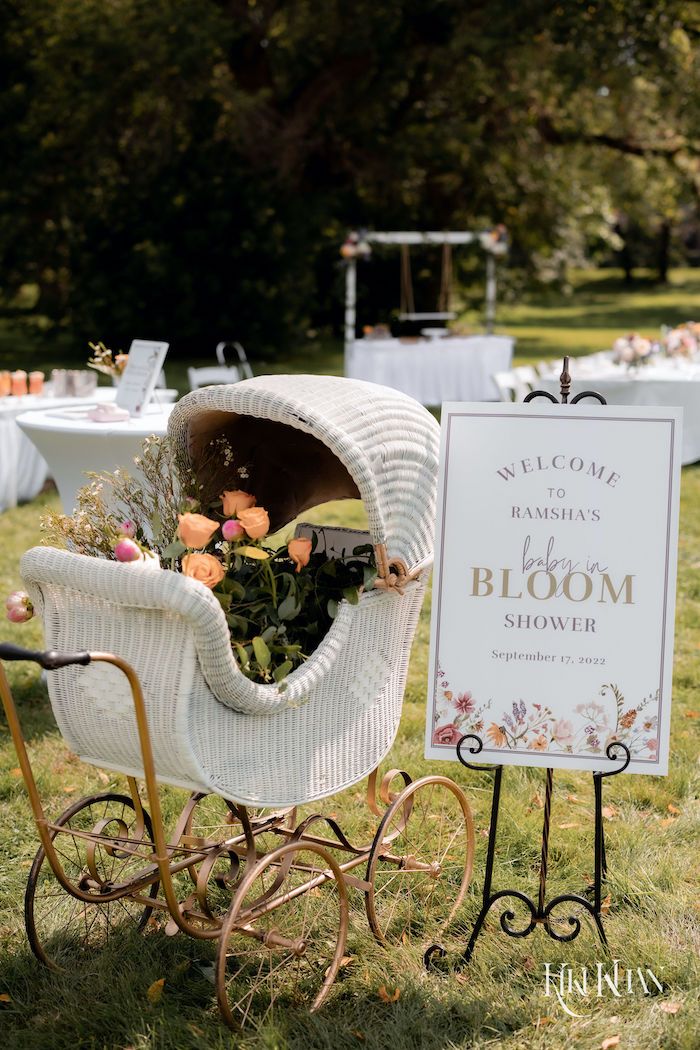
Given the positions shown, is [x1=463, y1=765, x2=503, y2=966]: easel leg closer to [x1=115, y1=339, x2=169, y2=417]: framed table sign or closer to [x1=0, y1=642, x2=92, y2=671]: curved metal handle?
[x1=0, y1=642, x2=92, y2=671]: curved metal handle

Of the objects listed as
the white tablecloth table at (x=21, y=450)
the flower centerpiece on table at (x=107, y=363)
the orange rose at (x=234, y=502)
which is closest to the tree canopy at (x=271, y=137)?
the white tablecloth table at (x=21, y=450)

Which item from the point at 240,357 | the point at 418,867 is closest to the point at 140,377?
the point at 418,867

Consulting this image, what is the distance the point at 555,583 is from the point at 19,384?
5.79 m

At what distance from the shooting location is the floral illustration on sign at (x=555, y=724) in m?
2.50

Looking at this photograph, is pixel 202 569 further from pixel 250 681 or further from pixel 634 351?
pixel 634 351

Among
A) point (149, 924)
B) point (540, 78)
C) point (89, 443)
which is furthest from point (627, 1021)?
point (540, 78)

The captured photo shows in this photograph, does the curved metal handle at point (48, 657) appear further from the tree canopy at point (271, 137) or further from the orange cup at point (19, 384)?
the tree canopy at point (271, 137)

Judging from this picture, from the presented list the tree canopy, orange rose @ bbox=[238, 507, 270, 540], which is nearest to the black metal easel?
orange rose @ bbox=[238, 507, 270, 540]

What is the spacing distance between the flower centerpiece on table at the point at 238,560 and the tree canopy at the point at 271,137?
1392 cm

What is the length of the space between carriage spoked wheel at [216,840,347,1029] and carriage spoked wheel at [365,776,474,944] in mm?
125

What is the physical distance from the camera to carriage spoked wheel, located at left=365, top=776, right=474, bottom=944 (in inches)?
108

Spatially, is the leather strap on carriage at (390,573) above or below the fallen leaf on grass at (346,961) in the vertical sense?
above

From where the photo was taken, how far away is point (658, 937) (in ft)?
8.89

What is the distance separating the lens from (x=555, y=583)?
2.52 meters
